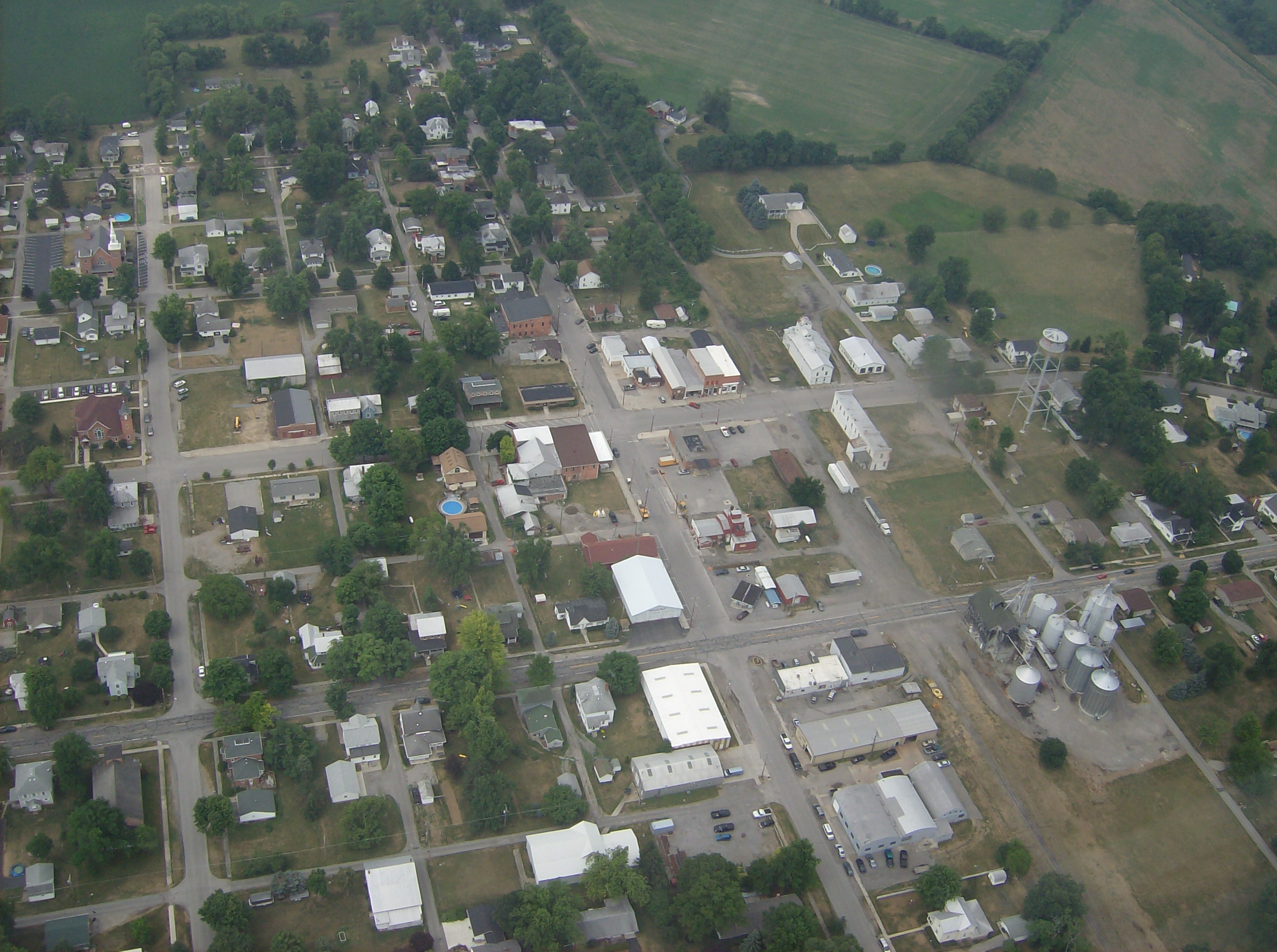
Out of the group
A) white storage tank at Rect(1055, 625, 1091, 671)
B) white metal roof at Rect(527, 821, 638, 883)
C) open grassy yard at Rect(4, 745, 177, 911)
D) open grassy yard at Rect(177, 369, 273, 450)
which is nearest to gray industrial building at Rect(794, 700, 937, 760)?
white storage tank at Rect(1055, 625, 1091, 671)

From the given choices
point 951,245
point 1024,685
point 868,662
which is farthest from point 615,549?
point 951,245

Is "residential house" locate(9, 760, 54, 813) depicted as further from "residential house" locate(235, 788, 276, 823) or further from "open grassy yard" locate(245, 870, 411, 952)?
"open grassy yard" locate(245, 870, 411, 952)

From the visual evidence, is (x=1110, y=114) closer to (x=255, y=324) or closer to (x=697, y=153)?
(x=697, y=153)

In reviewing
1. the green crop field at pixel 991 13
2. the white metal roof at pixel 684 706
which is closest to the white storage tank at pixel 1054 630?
the white metal roof at pixel 684 706

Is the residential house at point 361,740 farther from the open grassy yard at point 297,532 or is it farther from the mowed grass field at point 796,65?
the mowed grass field at point 796,65

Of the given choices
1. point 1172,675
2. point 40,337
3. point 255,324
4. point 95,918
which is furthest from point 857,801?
point 40,337

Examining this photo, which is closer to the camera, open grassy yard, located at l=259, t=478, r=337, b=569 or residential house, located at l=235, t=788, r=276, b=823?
residential house, located at l=235, t=788, r=276, b=823
